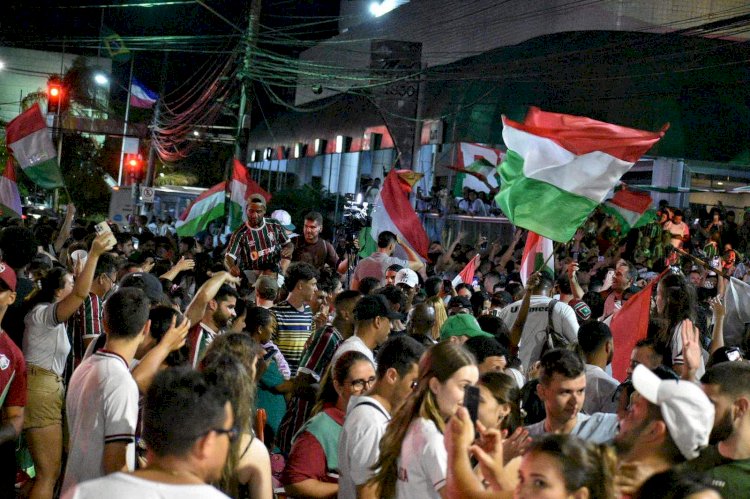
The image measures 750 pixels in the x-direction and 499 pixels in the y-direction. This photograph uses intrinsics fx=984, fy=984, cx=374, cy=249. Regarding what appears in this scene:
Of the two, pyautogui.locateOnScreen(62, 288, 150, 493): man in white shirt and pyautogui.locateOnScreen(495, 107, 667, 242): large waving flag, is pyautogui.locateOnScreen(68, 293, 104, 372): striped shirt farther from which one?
pyautogui.locateOnScreen(495, 107, 667, 242): large waving flag

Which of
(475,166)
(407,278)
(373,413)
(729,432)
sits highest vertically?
(475,166)

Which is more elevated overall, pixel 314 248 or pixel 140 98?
pixel 140 98

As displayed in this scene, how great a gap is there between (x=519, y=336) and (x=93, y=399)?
5.54 meters

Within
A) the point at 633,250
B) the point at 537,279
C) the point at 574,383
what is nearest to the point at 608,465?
the point at 574,383

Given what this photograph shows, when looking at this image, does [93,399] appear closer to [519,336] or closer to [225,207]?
[519,336]

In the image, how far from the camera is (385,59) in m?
27.8

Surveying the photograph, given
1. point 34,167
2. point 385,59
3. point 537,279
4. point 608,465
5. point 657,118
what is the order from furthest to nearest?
point 385,59, point 657,118, point 34,167, point 537,279, point 608,465

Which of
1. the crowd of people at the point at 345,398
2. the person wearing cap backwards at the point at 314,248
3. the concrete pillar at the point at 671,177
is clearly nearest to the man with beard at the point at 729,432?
the crowd of people at the point at 345,398

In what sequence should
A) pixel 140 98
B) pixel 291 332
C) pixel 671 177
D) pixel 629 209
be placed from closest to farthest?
pixel 291 332
pixel 629 209
pixel 671 177
pixel 140 98

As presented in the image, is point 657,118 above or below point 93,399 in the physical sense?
above

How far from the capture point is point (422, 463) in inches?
171

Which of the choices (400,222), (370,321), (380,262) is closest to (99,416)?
(370,321)

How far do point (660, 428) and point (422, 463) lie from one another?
3.43ft

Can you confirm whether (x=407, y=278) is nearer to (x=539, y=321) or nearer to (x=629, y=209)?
(x=539, y=321)
